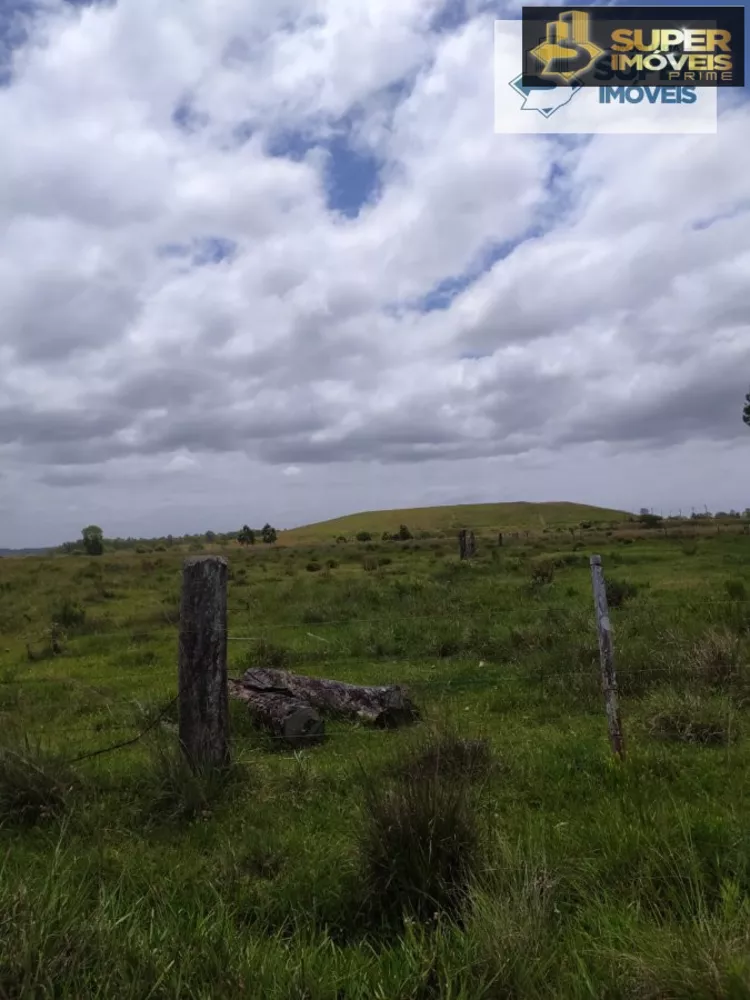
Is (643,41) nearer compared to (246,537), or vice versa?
(643,41)

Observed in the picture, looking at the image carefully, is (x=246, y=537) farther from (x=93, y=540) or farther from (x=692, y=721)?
(x=692, y=721)

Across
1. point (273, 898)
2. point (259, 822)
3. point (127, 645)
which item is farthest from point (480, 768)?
point (127, 645)

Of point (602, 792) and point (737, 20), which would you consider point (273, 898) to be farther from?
point (737, 20)

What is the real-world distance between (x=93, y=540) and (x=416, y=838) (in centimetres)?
8122

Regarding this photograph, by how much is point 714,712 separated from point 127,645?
11.6 meters

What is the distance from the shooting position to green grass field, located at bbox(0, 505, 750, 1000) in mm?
3238

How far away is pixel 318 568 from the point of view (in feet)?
112

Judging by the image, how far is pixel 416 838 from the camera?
14.1 ft

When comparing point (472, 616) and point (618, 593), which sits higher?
point (618, 593)

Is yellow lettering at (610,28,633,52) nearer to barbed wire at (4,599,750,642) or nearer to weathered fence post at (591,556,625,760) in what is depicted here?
barbed wire at (4,599,750,642)

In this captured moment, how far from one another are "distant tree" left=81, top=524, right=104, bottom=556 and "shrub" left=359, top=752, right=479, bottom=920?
73.7 metres

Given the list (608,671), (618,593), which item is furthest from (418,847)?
(618,593)

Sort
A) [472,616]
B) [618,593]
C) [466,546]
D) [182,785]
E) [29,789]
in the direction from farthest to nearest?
[466,546] → [618,593] → [472,616] → [182,785] → [29,789]

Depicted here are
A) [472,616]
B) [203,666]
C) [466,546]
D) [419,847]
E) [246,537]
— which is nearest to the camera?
[419,847]
